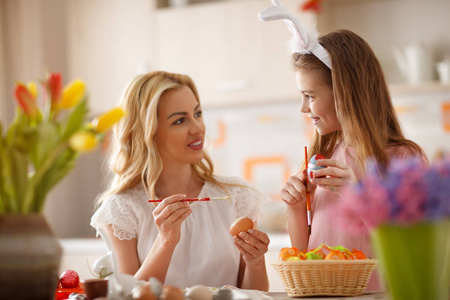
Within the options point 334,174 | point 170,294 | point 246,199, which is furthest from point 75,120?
point 246,199

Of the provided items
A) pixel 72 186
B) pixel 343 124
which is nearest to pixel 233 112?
pixel 72 186

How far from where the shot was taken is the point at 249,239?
181cm

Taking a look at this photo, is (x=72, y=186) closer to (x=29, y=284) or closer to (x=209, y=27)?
(x=209, y=27)

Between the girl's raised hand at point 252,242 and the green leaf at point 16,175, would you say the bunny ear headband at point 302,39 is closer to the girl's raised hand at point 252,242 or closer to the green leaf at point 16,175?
the girl's raised hand at point 252,242

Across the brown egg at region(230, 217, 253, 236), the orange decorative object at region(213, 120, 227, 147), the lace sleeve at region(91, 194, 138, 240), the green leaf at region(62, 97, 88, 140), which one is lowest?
the orange decorative object at region(213, 120, 227, 147)

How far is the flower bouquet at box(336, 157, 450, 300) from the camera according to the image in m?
0.86

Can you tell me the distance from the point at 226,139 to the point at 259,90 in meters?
0.52

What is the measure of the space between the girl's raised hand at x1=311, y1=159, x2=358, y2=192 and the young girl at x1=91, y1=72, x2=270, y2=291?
0.51m

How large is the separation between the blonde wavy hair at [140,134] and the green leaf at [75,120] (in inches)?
41.1

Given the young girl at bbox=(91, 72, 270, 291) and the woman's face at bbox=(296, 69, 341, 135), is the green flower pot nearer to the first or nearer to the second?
the woman's face at bbox=(296, 69, 341, 135)

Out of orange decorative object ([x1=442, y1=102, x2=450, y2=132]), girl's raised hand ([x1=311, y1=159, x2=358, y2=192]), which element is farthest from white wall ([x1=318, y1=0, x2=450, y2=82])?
girl's raised hand ([x1=311, y1=159, x2=358, y2=192])

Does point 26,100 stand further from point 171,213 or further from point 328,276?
point 171,213

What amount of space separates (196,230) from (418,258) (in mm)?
1391

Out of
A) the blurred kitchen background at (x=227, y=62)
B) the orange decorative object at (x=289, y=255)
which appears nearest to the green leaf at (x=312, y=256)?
the orange decorative object at (x=289, y=255)
